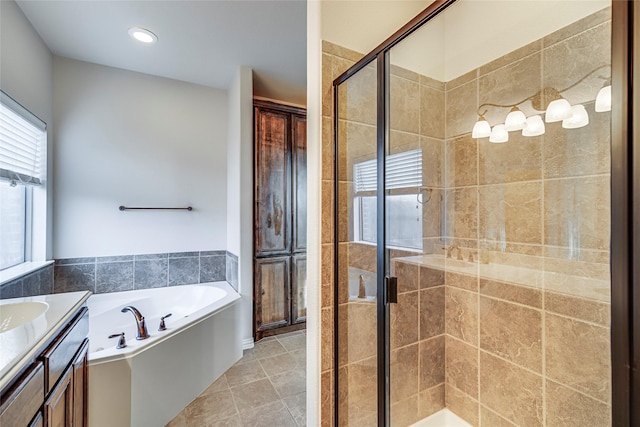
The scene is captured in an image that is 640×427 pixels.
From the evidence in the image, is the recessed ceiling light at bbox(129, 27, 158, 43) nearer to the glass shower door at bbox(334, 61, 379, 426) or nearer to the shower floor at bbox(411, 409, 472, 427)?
the glass shower door at bbox(334, 61, 379, 426)

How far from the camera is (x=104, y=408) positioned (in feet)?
4.93

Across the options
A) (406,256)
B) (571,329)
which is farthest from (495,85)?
(571,329)

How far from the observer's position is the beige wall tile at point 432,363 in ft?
5.39

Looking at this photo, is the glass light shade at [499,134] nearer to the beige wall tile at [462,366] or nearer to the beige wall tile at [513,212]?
the beige wall tile at [513,212]

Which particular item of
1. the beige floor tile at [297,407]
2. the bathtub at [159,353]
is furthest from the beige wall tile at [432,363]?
the bathtub at [159,353]

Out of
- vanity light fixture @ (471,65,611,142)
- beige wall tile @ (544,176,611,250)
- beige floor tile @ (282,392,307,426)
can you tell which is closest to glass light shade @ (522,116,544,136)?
vanity light fixture @ (471,65,611,142)

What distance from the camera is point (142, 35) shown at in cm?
221

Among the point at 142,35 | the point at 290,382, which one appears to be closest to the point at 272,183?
the point at 142,35

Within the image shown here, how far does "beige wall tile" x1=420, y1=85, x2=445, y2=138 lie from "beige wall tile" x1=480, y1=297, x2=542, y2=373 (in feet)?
3.24

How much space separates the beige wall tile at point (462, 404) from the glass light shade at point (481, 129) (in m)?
1.48

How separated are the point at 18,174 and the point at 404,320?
2.76 meters

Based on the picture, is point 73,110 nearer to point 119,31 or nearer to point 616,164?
point 119,31

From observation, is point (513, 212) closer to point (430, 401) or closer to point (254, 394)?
point (430, 401)

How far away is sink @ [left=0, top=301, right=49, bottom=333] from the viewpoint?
119 cm
